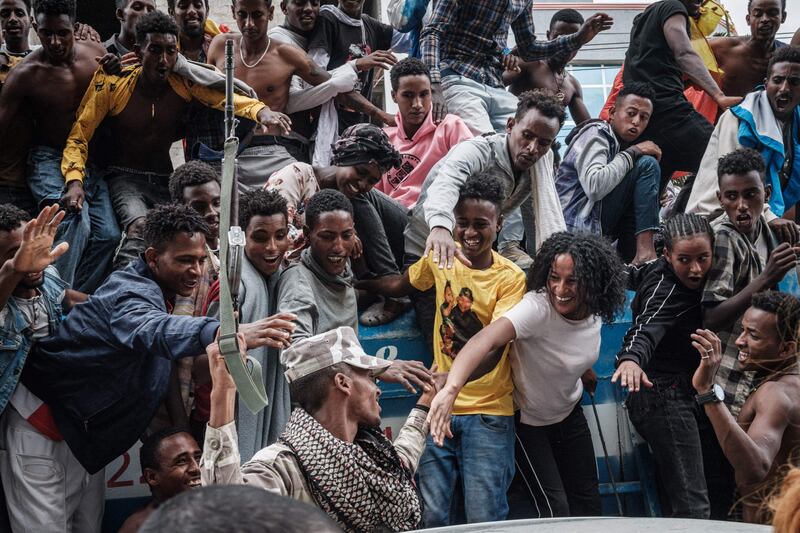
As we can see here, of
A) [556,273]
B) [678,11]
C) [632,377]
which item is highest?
[678,11]

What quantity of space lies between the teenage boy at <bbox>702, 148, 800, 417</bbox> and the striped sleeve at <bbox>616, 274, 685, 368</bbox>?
198mm

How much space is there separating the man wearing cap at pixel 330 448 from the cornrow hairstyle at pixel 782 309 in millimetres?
2265

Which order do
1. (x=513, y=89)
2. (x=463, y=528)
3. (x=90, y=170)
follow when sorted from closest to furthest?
(x=463, y=528), (x=90, y=170), (x=513, y=89)

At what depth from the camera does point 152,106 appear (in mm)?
6238

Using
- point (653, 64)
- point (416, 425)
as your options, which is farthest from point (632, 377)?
point (653, 64)

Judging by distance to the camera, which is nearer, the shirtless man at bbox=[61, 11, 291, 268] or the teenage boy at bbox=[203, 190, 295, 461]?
the teenage boy at bbox=[203, 190, 295, 461]

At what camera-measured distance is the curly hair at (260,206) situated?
509cm

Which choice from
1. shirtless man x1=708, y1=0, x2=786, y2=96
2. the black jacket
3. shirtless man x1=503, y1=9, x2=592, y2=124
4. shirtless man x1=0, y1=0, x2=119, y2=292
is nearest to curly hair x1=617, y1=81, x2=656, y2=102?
shirtless man x1=503, y1=9, x2=592, y2=124

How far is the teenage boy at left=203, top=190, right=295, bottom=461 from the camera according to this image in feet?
15.0

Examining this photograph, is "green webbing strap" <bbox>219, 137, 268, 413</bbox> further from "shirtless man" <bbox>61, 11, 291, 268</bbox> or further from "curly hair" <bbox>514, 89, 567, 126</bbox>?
"curly hair" <bbox>514, 89, 567, 126</bbox>

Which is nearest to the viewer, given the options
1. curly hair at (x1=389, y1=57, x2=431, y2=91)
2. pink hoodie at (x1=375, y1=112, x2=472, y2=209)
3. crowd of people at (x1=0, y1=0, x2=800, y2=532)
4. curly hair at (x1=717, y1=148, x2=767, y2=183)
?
crowd of people at (x1=0, y1=0, x2=800, y2=532)

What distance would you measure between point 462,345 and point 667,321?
3.72 ft

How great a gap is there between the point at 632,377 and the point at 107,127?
345cm

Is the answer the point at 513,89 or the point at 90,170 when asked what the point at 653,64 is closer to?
the point at 513,89
